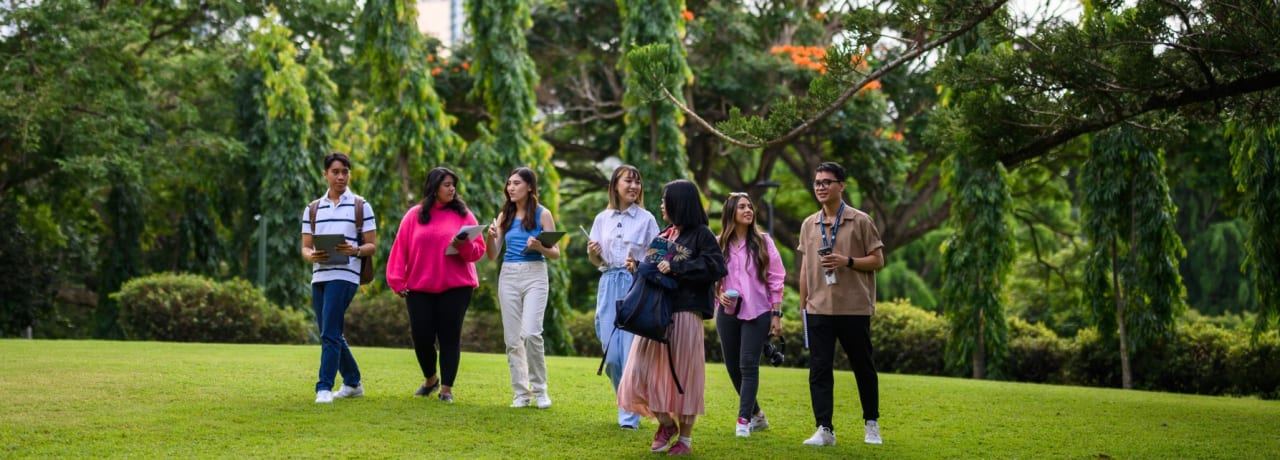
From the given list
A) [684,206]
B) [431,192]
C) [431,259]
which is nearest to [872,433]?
[684,206]

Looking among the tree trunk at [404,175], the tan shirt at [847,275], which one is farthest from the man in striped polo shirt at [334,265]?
the tree trunk at [404,175]

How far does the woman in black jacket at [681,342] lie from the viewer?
7.02 metres

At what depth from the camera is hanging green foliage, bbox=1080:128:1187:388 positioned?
16062mm

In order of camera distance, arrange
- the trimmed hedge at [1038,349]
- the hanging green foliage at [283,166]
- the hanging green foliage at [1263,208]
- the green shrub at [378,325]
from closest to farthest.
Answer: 1. the hanging green foliage at [1263,208]
2. the trimmed hedge at [1038,349]
3. the green shrub at [378,325]
4. the hanging green foliage at [283,166]

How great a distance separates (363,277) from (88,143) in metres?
15.0

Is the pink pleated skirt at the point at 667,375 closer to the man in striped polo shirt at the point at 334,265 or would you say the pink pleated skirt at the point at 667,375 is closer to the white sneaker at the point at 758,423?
the white sneaker at the point at 758,423

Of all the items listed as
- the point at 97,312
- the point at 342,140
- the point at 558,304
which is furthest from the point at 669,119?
the point at 97,312

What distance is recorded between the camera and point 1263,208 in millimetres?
13836

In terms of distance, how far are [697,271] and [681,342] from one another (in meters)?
0.41

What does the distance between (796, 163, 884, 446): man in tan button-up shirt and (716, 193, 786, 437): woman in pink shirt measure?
48 centimetres

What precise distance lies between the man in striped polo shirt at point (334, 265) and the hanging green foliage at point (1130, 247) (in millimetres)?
10472

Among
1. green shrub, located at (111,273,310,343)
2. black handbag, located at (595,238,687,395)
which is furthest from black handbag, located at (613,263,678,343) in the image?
green shrub, located at (111,273,310,343)

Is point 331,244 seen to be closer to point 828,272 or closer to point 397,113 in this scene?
point 828,272

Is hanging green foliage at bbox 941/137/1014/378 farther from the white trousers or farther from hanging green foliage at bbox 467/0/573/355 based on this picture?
the white trousers
